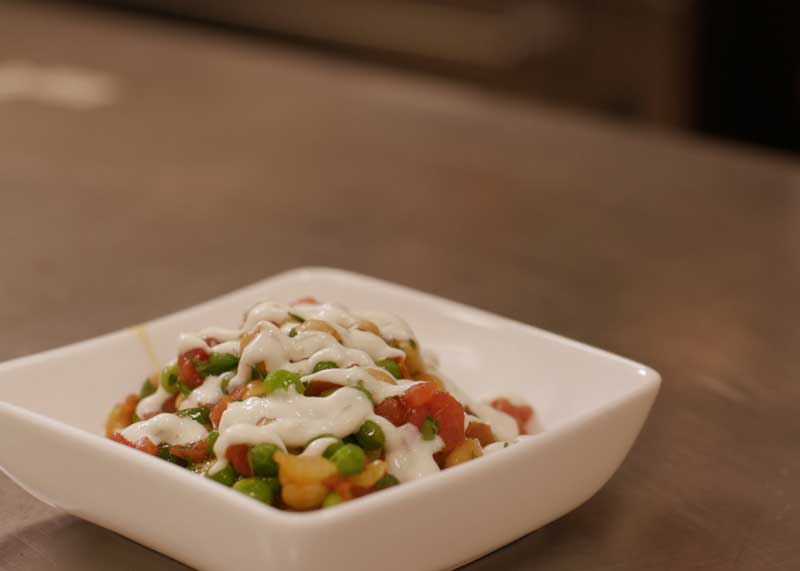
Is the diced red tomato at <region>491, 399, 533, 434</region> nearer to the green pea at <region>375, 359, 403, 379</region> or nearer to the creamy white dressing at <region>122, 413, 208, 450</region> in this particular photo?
the green pea at <region>375, 359, 403, 379</region>

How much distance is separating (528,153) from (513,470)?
1.87 m

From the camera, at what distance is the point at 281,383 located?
1.11 meters

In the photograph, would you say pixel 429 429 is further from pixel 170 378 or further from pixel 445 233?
pixel 445 233

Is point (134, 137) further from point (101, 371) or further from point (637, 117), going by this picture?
point (637, 117)

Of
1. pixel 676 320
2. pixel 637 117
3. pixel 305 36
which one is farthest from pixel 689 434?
pixel 305 36

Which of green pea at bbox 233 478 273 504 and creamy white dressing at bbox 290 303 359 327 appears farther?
creamy white dressing at bbox 290 303 359 327

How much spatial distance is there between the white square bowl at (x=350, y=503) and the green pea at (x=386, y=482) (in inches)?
2.6

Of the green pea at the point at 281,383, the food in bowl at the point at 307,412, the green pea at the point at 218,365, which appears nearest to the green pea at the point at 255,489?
the food in bowl at the point at 307,412

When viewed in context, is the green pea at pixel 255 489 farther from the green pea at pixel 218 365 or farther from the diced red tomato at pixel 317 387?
the green pea at pixel 218 365

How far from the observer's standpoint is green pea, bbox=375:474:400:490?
1.05m

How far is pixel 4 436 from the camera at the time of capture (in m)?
1.13

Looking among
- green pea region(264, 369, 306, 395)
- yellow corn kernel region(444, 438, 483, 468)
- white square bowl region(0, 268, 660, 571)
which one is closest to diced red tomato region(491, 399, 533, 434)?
white square bowl region(0, 268, 660, 571)

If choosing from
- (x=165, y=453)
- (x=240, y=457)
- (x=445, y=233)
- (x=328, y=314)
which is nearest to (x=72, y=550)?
(x=165, y=453)

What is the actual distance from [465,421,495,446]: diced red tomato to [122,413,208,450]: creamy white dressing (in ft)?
0.84
